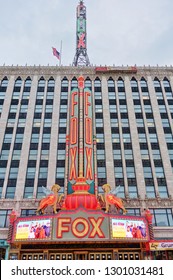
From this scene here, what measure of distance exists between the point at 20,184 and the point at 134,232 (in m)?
21.1

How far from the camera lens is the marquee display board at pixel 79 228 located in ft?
109

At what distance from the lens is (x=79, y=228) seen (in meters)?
33.4

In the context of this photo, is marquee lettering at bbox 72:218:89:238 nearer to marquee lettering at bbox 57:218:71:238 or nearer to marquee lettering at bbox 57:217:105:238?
marquee lettering at bbox 57:217:105:238

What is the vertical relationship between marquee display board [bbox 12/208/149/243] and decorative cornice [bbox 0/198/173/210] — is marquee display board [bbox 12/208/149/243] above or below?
below

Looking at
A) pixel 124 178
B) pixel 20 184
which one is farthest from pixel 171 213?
pixel 20 184

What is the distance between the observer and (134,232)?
34.7m

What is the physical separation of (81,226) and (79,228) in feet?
1.20

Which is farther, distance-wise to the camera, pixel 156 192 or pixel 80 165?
pixel 156 192

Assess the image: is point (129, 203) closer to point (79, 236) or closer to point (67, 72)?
point (79, 236)

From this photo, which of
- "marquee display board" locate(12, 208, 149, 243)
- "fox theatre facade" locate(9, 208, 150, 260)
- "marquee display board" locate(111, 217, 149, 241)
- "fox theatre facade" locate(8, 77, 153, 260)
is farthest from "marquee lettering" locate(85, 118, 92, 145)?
"marquee display board" locate(111, 217, 149, 241)

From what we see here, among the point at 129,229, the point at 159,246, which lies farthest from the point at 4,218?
the point at 159,246

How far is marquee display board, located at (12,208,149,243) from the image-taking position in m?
33.2

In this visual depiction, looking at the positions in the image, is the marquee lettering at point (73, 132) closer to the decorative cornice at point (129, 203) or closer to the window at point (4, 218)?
the decorative cornice at point (129, 203)
